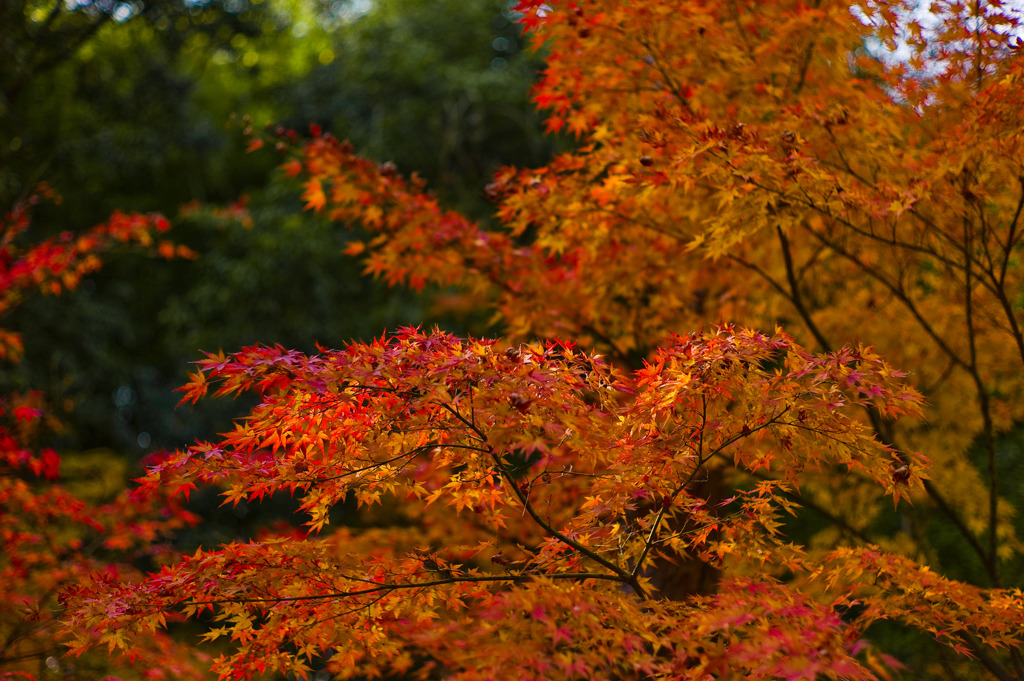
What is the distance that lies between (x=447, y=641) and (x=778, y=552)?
3.99ft

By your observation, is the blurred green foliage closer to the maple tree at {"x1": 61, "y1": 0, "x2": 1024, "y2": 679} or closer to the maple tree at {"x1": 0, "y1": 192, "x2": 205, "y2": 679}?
the maple tree at {"x1": 0, "y1": 192, "x2": 205, "y2": 679}

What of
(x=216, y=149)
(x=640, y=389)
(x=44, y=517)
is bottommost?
(x=44, y=517)

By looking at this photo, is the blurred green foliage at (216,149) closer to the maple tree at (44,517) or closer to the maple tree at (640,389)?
the maple tree at (44,517)

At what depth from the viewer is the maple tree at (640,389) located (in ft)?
7.31

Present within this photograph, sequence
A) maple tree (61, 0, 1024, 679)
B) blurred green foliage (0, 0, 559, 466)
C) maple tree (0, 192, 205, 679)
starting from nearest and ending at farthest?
maple tree (61, 0, 1024, 679) < maple tree (0, 192, 205, 679) < blurred green foliage (0, 0, 559, 466)

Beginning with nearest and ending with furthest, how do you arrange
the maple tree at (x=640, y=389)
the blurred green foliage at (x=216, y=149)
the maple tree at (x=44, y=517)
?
the maple tree at (x=640, y=389)
the maple tree at (x=44, y=517)
the blurred green foliage at (x=216, y=149)

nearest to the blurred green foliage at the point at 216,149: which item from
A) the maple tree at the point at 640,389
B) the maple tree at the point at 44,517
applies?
the maple tree at the point at 44,517

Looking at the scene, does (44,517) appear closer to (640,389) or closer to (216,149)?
(640,389)

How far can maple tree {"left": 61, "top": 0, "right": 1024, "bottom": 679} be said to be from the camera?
2.23m

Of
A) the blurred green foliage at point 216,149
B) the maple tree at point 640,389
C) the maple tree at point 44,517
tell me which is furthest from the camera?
the blurred green foliage at point 216,149

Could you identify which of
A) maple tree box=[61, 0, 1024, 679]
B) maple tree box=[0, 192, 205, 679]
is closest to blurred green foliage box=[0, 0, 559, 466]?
maple tree box=[0, 192, 205, 679]

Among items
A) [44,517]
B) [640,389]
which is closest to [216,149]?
[44,517]

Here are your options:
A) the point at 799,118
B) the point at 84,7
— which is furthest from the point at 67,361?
the point at 799,118

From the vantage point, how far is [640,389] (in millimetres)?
3352
